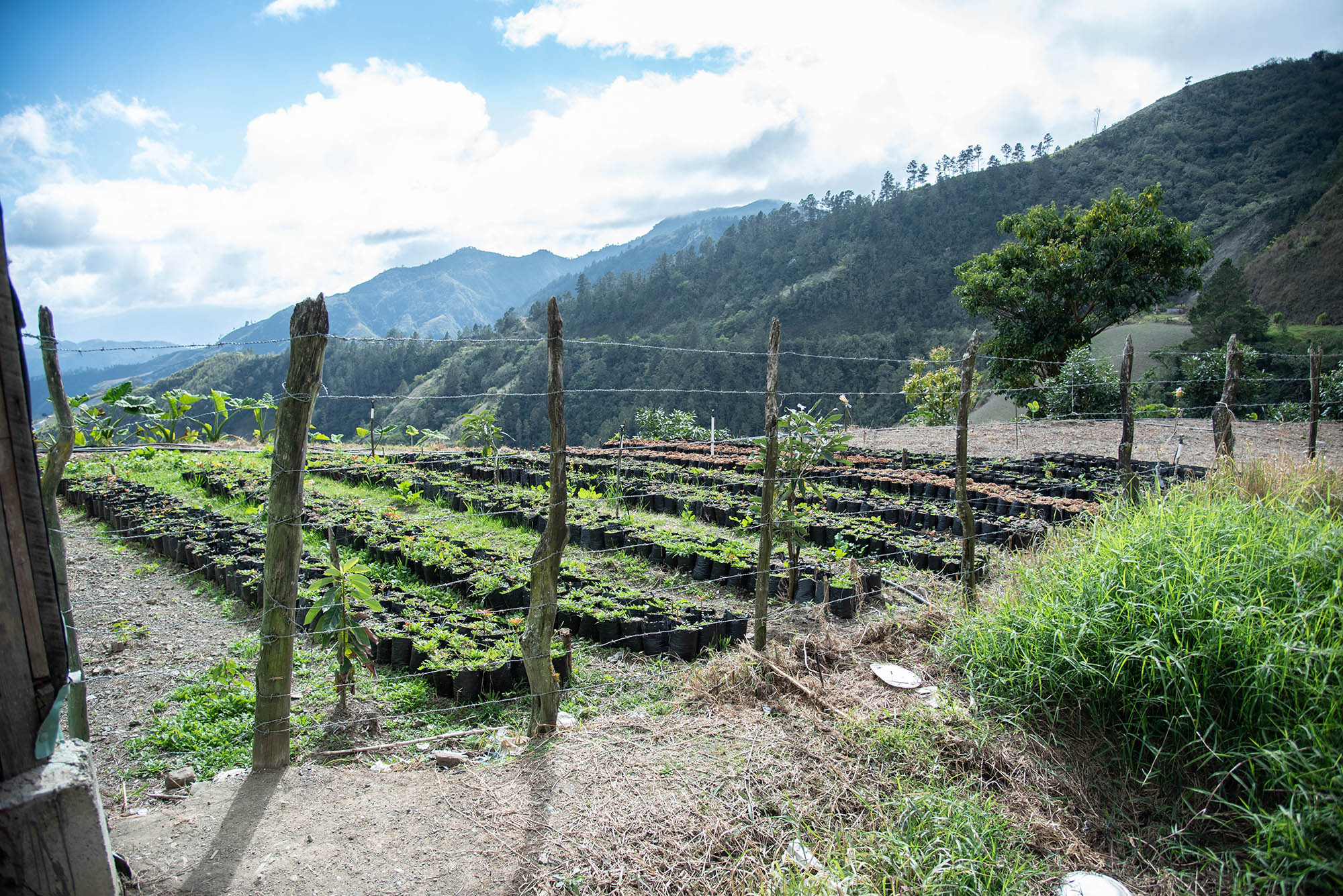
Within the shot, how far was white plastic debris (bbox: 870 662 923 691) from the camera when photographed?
3.67 m

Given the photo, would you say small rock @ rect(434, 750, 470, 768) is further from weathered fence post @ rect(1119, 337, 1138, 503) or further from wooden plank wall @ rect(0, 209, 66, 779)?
weathered fence post @ rect(1119, 337, 1138, 503)

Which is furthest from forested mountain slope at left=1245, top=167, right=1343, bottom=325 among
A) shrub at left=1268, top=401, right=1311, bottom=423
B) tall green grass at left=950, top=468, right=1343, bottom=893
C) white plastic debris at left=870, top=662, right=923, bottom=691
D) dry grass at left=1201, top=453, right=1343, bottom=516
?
white plastic debris at left=870, top=662, right=923, bottom=691

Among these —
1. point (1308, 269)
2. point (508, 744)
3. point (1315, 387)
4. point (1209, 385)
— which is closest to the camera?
point (508, 744)

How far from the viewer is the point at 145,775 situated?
131 inches

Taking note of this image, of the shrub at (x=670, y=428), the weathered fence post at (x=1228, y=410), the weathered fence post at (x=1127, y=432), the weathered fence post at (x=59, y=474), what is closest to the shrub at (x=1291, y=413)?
the weathered fence post at (x=1228, y=410)

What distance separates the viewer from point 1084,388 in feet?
55.0

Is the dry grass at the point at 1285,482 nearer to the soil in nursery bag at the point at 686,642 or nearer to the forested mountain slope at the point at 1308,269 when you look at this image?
the soil in nursery bag at the point at 686,642

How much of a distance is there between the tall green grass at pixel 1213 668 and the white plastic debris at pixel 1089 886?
29cm

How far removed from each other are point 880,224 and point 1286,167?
26121mm

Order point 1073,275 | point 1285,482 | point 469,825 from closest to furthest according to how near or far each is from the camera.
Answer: point 469,825 < point 1285,482 < point 1073,275

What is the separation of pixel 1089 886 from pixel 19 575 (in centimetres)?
327

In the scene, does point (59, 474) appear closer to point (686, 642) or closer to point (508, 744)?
point (508, 744)

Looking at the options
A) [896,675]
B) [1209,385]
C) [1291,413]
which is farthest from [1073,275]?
[896,675]

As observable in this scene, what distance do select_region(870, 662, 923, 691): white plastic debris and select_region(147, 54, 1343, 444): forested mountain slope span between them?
32.9 metres
